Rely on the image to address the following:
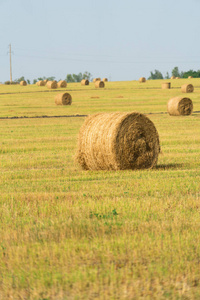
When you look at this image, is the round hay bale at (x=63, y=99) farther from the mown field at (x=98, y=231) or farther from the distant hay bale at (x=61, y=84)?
the mown field at (x=98, y=231)

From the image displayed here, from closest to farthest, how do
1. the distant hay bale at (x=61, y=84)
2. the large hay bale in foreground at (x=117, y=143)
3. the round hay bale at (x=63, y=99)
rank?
the large hay bale in foreground at (x=117, y=143) → the round hay bale at (x=63, y=99) → the distant hay bale at (x=61, y=84)

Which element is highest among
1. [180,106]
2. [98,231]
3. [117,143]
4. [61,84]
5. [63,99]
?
[61,84]

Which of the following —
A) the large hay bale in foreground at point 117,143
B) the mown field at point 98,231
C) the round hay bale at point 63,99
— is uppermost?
the round hay bale at point 63,99

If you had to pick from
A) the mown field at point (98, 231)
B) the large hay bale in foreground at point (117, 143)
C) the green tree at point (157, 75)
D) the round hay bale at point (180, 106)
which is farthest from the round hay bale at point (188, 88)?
the green tree at point (157, 75)

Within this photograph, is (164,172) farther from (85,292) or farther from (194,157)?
(85,292)

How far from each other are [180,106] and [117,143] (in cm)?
2033

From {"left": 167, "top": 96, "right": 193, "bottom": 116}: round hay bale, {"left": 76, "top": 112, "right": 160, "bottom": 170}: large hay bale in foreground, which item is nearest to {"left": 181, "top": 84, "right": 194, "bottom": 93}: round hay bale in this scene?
{"left": 167, "top": 96, "right": 193, "bottom": 116}: round hay bale

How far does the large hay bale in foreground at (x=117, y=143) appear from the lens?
14.8 m

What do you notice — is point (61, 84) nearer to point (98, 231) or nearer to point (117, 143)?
point (117, 143)

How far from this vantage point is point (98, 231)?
321 inches

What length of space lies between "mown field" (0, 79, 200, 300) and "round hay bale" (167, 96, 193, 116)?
17.6 meters

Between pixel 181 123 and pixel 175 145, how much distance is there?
936cm

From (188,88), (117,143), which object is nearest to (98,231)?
(117,143)

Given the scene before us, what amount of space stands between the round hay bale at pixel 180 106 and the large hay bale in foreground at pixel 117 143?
19.0m
